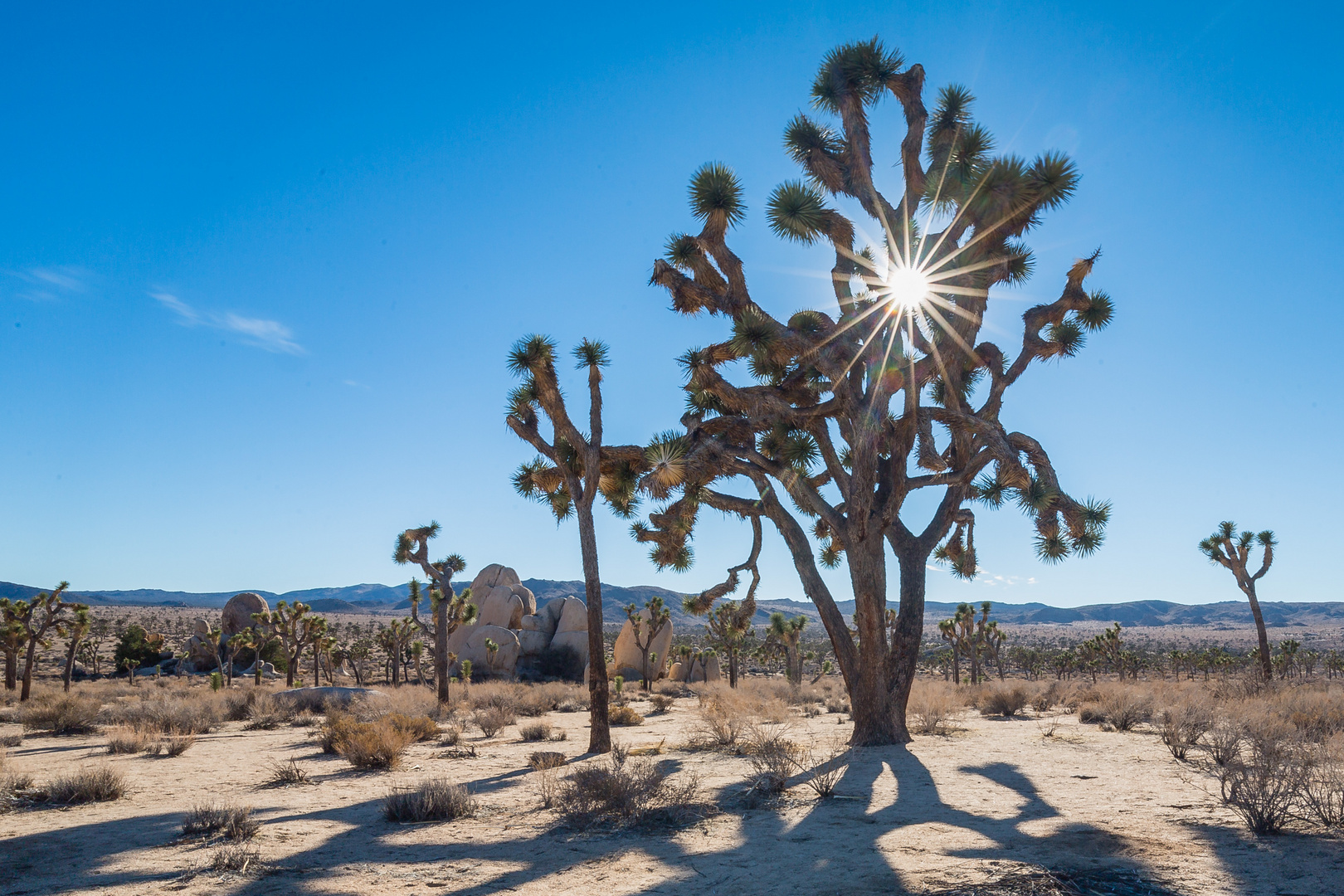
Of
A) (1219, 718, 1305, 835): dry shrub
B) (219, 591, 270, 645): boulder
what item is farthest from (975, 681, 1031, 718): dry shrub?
(219, 591, 270, 645): boulder

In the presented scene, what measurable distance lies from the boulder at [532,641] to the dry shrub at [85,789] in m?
33.7

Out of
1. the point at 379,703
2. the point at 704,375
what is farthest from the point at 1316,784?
the point at 379,703

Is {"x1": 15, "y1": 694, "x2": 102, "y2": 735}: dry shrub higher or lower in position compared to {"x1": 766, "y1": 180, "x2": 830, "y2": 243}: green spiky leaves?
lower

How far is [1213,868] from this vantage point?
5176 mm

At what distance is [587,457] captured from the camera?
511 inches

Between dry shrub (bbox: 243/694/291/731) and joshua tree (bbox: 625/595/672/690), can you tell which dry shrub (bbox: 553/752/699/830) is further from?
joshua tree (bbox: 625/595/672/690)

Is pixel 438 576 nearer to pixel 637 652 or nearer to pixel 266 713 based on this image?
pixel 266 713

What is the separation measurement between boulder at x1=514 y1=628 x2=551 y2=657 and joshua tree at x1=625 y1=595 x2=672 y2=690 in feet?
16.9

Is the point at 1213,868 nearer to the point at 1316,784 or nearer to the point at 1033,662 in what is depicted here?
the point at 1316,784

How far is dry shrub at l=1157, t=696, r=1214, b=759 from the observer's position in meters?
10.2

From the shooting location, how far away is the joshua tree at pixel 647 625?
36594 millimetres

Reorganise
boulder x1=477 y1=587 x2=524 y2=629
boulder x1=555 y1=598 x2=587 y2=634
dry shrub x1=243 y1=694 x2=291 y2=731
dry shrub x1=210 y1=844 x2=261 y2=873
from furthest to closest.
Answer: boulder x1=477 y1=587 x2=524 y2=629, boulder x1=555 y1=598 x2=587 y2=634, dry shrub x1=243 y1=694 x2=291 y2=731, dry shrub x1=210 y1=844 x2=261 y2=873

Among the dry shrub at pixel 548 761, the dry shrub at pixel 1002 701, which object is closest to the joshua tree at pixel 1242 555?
the dry shrub at pixel 1002 701

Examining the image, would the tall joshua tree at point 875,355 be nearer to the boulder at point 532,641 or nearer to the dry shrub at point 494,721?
the dry shrub at point 494,721
